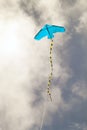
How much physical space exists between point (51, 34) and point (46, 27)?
1.94m

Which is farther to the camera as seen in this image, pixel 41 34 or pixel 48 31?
pixel 41 34

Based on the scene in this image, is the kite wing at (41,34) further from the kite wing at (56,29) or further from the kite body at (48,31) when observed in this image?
the kite wing at (56,29)

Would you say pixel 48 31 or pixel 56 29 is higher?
pixel 56 29

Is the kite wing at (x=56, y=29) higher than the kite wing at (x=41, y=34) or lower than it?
higher

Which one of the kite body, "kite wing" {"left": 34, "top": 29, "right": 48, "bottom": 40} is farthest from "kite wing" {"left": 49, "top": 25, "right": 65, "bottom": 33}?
"kite wing" {"left": 34, "top": 29, "right": 48, "bottom": 40}

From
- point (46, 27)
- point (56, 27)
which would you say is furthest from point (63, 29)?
point (46, 27)

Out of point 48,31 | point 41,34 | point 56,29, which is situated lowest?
point 41,34

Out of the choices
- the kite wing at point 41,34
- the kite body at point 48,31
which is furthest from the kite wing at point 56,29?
the kite wing at point 41,34

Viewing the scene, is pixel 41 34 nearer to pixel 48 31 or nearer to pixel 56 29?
pixel 48 31

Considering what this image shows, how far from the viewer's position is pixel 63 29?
39688mm

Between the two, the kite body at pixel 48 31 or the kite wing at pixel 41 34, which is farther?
the kite wing at pixel 41 34

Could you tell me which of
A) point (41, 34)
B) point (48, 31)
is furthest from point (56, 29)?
point (41, 34)

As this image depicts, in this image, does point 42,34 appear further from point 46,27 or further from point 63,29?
point 63,29

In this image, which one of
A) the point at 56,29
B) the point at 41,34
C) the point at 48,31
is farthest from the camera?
the point at 56,29
